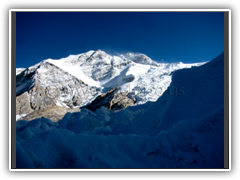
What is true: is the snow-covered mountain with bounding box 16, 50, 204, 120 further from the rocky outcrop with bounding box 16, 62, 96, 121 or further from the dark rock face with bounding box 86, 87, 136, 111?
the dark rock face with bounding box 86, 87, 136, 111

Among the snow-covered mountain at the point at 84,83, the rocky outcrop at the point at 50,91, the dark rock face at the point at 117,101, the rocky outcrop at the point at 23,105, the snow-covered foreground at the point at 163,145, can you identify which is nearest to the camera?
the snow-covered foreground at the point at 163,145

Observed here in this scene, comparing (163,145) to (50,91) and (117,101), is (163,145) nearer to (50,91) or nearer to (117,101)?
(117,101)

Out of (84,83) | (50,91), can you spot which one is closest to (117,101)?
(84,83)

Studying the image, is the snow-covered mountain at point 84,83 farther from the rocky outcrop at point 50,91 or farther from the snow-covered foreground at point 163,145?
the snow-covered foreground at point 163,145

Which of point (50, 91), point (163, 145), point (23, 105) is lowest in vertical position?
point (23, 105)

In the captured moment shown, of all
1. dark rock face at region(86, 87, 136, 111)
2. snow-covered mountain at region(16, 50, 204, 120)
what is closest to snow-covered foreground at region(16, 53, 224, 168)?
snow-covered mountain at region(16, 50, 204, 120)

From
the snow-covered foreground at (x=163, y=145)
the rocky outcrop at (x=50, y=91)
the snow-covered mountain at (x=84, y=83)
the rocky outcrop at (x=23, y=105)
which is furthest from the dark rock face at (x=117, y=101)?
the snow-covered foreground at (x=163, y=145)
